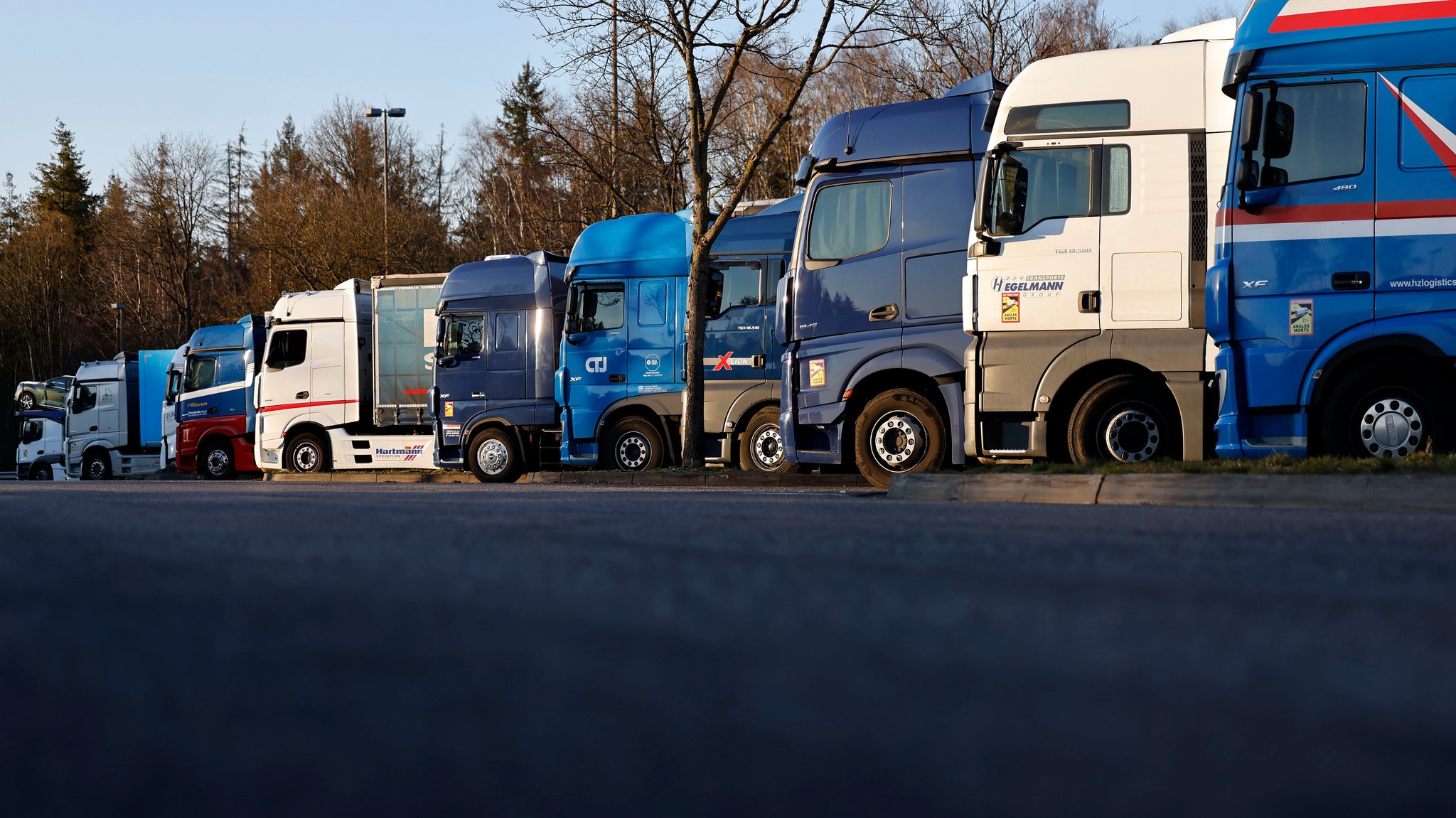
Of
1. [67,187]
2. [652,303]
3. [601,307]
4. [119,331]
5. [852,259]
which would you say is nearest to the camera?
[852,259]

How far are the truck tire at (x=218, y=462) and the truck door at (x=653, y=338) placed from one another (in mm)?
12207

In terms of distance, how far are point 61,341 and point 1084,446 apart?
182 ft

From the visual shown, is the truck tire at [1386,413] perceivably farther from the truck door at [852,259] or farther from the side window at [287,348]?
the side window at [287,348]

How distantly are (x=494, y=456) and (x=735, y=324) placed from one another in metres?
5.00

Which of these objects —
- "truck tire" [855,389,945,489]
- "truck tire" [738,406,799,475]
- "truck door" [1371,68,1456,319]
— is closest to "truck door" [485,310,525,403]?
"truck tire" [738,406,799,475]

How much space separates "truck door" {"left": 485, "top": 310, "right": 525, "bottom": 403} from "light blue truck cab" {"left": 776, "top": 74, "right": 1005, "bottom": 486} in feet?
23.8

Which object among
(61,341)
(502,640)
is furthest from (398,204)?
(502,640)

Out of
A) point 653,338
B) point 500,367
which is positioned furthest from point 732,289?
point 500,367

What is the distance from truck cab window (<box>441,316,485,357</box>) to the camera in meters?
21.2

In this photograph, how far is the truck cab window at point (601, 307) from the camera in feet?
63.1

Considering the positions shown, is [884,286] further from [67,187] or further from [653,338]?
[67,187]

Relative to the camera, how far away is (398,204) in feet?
151

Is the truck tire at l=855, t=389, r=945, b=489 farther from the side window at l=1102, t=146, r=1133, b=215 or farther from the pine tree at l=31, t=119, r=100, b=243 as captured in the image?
the pine tree at l=31, t=119, r=100, b=243

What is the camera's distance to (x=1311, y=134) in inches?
417
